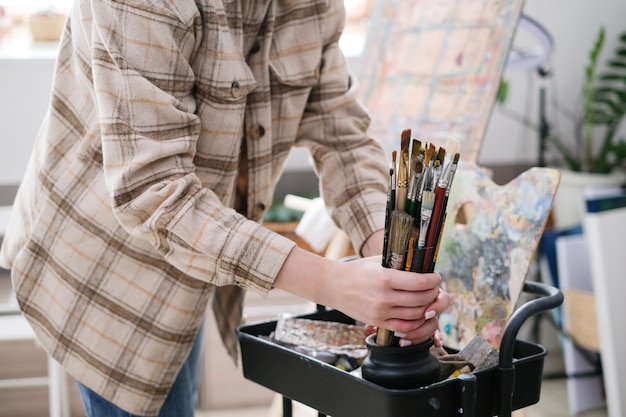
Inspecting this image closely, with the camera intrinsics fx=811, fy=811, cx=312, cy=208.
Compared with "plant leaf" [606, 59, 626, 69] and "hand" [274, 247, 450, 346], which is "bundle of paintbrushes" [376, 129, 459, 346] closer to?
"hand" [274, 247, 450, 346]

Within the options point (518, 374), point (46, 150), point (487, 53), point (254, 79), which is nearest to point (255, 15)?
point (254, 79)

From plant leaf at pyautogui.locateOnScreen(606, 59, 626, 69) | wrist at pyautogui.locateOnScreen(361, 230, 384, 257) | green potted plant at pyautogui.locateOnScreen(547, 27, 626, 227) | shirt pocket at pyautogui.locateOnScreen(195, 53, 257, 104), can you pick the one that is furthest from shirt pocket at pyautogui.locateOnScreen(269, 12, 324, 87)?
plant leaf at pyautogui.locateOnScreen(606, 59, 626, 69)

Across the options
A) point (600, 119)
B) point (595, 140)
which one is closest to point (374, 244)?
point (600, 119)

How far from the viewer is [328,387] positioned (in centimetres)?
100

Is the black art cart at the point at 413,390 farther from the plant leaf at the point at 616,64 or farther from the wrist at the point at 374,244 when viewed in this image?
the plant leaf at the point at 616,64

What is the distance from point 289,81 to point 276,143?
0.38ft

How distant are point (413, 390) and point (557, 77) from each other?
9.23 ft

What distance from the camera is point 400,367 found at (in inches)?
36.8

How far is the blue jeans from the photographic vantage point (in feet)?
4.10

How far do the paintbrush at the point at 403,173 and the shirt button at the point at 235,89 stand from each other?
12.6 inches

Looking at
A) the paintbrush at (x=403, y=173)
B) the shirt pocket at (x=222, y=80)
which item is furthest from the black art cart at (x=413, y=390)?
the shirt pocket at (x=222, y=80)

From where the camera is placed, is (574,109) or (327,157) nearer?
(327,157)

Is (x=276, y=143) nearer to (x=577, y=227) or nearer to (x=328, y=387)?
(x=328, y=387)

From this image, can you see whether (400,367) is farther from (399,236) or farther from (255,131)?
(255,131)
